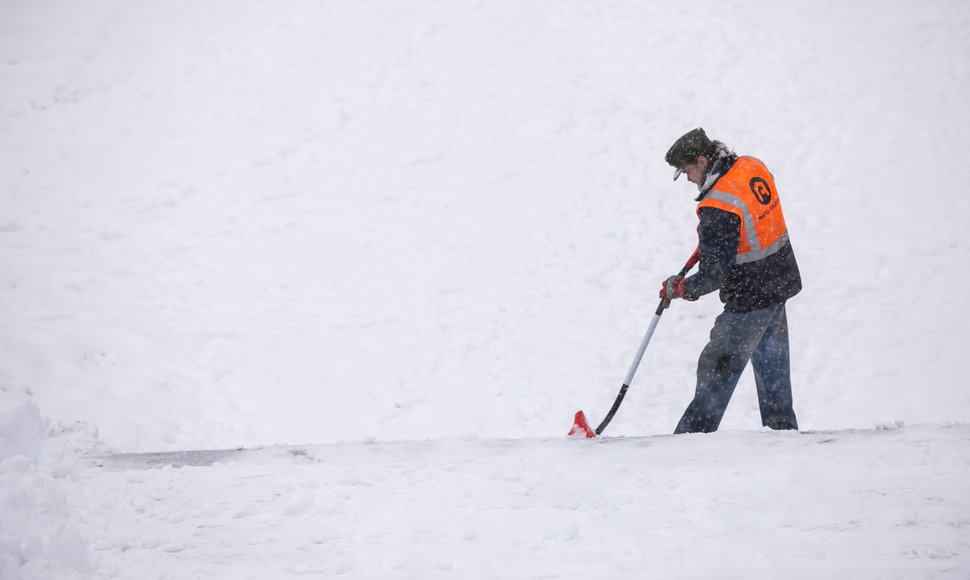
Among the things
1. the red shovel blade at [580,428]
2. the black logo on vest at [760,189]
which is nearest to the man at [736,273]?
the black logo on vest at [760,189]

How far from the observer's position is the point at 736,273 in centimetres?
373

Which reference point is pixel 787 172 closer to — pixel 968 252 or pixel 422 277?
pixel 968 252

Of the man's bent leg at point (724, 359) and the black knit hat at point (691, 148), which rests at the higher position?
the black knit hat at point (691, 148)

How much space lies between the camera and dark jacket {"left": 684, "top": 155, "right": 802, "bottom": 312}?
357 centimetres

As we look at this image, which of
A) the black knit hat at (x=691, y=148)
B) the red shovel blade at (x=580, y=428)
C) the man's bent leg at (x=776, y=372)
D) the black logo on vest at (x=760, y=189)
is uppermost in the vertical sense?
the black knit hat at (x=691, y=148)

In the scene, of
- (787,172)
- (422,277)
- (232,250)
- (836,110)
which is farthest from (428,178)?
(836,110)

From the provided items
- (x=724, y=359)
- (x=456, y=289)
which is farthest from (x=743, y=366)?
(x=456, y=289)

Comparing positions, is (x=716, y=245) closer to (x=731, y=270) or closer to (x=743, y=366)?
(x=731, y=270)

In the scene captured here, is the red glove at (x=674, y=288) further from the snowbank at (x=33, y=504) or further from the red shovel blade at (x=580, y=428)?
the snowbank at (x=33, y=504)

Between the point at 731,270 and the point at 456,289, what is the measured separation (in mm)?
3875

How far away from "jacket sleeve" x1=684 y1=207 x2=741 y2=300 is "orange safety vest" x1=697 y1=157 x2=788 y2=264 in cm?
4

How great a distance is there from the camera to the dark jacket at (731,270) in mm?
3572

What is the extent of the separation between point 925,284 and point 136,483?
6.90m

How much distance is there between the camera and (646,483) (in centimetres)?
285
